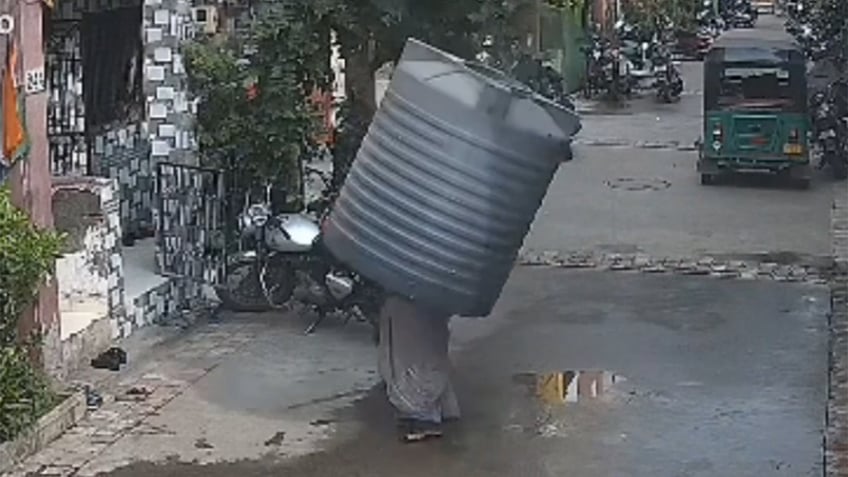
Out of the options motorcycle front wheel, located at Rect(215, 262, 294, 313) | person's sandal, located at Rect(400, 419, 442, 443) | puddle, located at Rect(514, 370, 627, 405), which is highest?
motorcycle front wheel, located at Rect(215, 262, 294, 313)

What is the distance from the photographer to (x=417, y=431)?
823 cm

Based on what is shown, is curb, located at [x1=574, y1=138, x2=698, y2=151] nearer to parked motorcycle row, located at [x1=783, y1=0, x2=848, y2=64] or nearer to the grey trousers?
parked motorcycle row, located at [x1=783, y1=0, x2=848, y2=64]

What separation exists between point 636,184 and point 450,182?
10490 millimetres

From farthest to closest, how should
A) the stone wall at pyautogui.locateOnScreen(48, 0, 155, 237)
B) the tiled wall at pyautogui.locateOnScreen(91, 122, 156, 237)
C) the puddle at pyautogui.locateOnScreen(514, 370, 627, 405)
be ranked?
the tiled wall at pyautogui.locateOnScreen(91, 122, 156, 237)
the stone wall at pyautogui.locateOnScreen(48, 0, 155, 237)
the puddle at pyautogui.locateOnScreen(514, 370, 627, 405)

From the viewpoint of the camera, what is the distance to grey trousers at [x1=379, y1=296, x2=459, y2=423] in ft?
27.1

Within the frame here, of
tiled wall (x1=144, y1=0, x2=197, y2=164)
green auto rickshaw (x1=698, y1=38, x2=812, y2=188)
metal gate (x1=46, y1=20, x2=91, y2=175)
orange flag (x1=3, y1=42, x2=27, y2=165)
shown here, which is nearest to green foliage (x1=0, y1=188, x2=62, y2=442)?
orange flag (x1=3, y1=42, x2=27, y2=165)

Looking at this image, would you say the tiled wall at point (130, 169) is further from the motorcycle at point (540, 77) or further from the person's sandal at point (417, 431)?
the person's sandal at point (417, 431)

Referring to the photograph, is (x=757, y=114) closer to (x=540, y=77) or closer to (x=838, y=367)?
(x=540, y=77)

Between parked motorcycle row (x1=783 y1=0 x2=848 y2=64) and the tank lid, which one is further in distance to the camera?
parked motorcycle row (x1=783 y1=0 x2=848 y2=64)

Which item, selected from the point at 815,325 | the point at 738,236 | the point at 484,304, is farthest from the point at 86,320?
the point at 738,236

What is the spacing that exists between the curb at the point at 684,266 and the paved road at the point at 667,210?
334mm

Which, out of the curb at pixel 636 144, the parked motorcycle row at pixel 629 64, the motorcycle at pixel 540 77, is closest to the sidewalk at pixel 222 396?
the motorcycle at pixel 540 77

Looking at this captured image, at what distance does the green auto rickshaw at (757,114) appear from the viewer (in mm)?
A: 17328

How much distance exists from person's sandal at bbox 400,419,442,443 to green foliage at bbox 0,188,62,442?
2.06m
